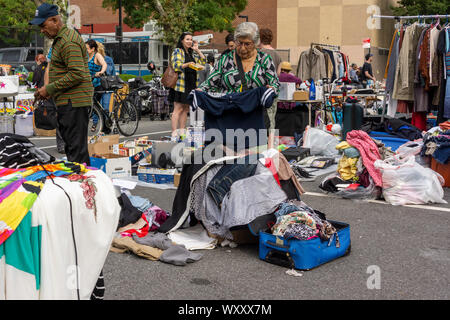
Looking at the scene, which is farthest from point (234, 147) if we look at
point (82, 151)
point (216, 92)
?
point (82, 151)

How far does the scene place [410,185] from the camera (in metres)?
6.38

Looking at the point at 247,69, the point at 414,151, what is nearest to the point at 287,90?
the point at 414,151

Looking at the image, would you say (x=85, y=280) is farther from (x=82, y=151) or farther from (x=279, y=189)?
(x=82, y=151)

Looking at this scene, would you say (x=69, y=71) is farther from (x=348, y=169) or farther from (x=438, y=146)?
(x=438, y=146)

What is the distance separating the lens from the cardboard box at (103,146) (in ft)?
25.2

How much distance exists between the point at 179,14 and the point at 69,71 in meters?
19.1

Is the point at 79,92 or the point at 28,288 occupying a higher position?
the point at 79,92

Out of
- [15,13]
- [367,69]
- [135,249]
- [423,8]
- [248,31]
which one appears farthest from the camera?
[423,8]

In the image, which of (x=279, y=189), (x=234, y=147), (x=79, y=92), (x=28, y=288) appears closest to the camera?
(x=28, y=288)

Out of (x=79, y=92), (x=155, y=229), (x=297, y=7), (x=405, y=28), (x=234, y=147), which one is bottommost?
(x=155, y=229)

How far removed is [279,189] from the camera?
4.77m

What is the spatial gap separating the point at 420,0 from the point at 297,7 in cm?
824

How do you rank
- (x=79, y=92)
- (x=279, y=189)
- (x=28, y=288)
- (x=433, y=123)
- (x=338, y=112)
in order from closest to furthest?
(x=28, y=288)
(x=279, y=189)
(x=79, y=92)
(x=433, y=123)
(x=338, y=112)

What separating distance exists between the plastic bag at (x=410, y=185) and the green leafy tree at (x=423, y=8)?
31952 mm
